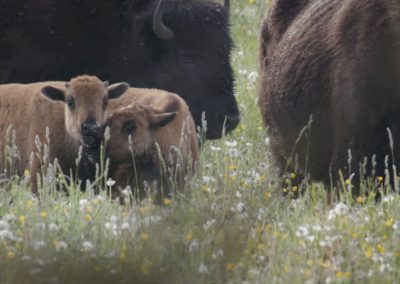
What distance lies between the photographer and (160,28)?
10.0 meters

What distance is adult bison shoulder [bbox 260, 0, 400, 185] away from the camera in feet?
23.4

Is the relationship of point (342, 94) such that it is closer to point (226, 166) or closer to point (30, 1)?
point (226, 166)

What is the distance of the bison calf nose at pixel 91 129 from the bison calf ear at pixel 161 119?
1.25 ft

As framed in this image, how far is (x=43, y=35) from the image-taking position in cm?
987

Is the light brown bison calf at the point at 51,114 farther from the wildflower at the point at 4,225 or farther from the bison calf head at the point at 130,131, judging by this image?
the wildflower at the point at 4,225

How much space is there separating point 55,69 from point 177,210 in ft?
14.5

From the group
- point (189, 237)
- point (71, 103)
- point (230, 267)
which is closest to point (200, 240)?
point (189, 237)

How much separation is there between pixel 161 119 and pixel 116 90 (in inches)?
22.6

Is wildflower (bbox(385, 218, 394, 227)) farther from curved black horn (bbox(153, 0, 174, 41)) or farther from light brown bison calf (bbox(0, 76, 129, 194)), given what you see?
curved black horn (bbox(153, 0, 174, 41))

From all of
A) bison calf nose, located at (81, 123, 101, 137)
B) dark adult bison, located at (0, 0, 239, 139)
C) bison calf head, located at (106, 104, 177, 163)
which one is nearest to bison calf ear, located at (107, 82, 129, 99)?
bison calf head, located at (106, 104, 177, 163)

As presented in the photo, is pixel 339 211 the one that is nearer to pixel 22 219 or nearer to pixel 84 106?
pixel 22 219

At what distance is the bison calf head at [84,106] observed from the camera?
7.31 m

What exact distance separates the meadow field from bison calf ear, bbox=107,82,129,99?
1220 millimetres

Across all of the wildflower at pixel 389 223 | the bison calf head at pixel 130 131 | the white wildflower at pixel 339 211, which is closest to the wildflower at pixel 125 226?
the white wildflower at pixel 339 211
